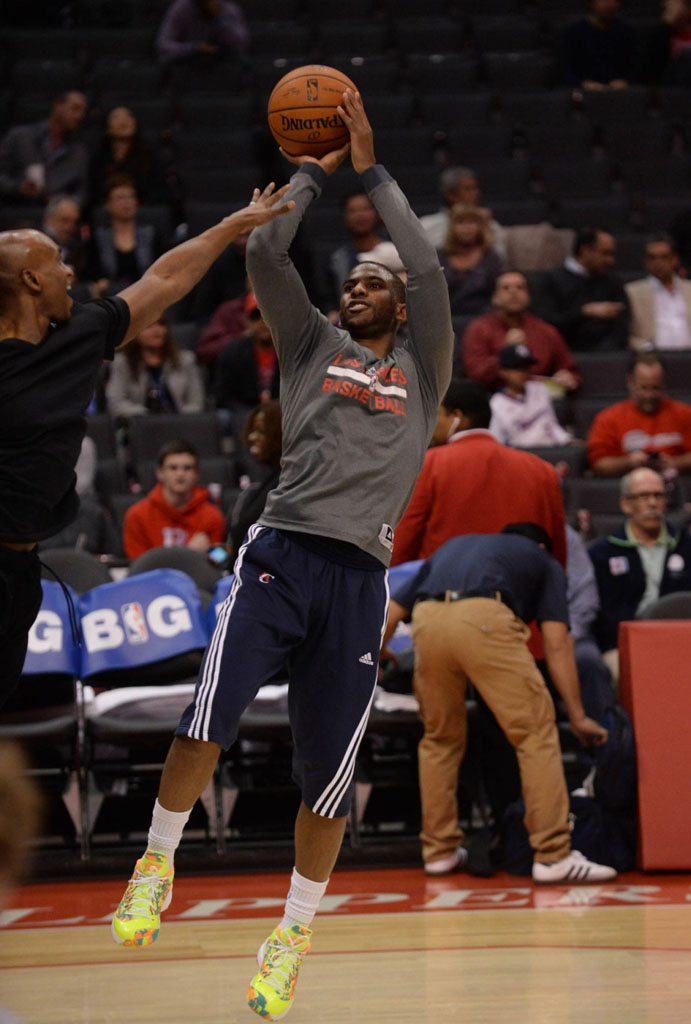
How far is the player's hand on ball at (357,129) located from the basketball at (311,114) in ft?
0.11

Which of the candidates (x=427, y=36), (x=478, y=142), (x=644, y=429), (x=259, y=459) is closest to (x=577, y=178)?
(x=478, y=142)

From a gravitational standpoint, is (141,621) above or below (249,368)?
below

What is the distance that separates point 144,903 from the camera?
3.55m

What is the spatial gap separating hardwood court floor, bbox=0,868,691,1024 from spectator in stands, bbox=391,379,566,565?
1541 mm

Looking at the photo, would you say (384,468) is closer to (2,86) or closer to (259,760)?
(259,760)

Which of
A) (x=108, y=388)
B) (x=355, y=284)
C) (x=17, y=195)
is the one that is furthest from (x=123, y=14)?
(x=355, y=284)

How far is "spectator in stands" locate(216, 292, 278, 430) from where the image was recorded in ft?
29.0

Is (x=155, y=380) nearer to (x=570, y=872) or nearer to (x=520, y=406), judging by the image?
(x=520, y=406)

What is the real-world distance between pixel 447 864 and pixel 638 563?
1971 millimetres

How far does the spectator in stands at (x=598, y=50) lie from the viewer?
1240 cm

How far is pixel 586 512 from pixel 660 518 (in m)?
0.78

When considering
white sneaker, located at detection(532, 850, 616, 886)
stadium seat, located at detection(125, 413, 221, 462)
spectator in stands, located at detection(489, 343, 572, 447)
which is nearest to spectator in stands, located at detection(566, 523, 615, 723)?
white sneaker, located at detection(532, 850, 616, 886)

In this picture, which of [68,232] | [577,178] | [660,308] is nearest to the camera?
[660,308]

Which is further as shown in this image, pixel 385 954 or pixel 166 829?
pixel 385 954
